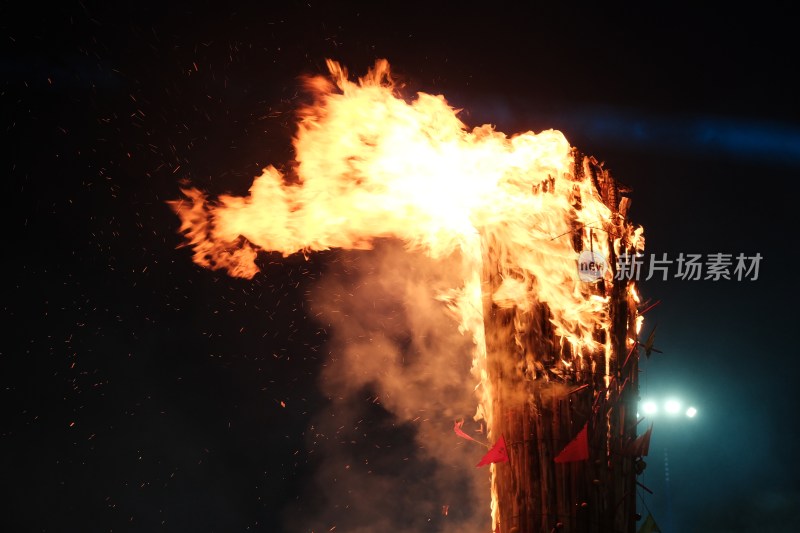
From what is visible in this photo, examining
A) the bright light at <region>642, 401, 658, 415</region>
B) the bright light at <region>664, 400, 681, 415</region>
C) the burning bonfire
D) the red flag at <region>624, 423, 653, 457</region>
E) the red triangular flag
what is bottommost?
the red triangular flag

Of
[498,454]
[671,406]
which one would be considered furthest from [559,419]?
[671,406]

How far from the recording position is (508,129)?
408cm

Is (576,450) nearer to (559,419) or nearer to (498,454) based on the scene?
(559,419)

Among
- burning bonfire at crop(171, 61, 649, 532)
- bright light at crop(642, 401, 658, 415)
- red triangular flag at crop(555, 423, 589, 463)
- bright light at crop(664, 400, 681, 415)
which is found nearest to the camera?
red triangular flag at crop(555, 423, 589, 463)

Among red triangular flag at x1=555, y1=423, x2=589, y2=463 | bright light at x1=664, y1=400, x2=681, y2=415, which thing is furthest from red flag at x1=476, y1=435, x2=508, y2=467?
bright light at x1=664, y1=400, x2=681, y2=415

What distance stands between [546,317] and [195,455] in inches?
284

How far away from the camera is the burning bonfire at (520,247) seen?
3.05 m

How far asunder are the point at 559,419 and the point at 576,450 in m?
0.17

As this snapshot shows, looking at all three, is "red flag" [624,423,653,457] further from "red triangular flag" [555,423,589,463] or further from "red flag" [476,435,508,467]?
"red flag" [476,435,508,467]

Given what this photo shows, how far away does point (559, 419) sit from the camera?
3.06m

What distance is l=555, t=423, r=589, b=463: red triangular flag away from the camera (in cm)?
294

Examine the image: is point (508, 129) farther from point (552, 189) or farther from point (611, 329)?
point (611, 329)

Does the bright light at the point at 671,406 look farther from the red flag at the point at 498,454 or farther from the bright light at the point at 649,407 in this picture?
the red flag at the point at 498,454

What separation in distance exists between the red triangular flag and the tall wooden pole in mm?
44
